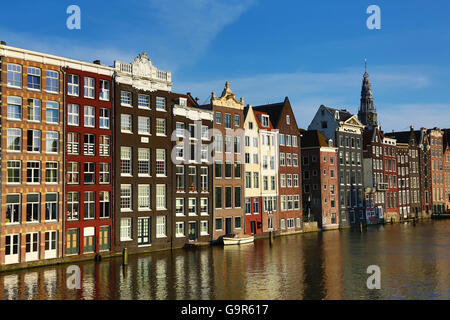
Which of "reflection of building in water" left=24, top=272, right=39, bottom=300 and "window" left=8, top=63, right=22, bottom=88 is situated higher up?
"window" left=8, top=63, right=22, bottom=88

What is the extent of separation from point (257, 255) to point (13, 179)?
28.0 meters

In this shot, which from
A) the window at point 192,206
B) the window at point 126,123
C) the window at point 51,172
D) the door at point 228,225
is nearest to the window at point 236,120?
the door at point 228,225

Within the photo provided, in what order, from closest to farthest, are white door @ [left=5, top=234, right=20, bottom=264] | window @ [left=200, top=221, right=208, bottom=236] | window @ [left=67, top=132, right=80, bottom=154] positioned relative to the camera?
1. white door @ [left=5, top=234, right=20, bottom=264]
2. window @ [left=67, top=132, right=80, bottom=154]
3. window @ [left=200, top=221, right=208, bottom=236]

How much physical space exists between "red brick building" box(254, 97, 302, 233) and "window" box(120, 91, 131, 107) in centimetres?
3365

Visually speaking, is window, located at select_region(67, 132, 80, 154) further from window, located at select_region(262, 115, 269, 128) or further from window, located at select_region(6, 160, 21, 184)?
window, located at select_region(262, 115, 269, 128)

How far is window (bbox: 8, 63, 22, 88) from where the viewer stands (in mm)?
50781

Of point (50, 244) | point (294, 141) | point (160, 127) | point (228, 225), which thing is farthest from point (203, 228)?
point (294, 141)

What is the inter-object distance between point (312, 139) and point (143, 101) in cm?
4718

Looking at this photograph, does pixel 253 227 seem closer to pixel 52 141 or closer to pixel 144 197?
pixel 144 197

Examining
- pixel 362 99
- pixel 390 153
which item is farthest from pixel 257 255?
pixel 362 99

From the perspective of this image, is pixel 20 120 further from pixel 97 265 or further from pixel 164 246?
pixel 164 246

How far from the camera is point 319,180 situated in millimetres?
100125

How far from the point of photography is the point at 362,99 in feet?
606

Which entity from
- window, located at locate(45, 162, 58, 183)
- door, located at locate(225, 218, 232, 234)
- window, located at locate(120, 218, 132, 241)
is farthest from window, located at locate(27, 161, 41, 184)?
door, located at locate(225, 218, 232, 234)
